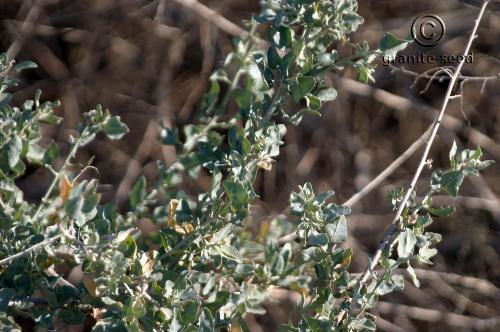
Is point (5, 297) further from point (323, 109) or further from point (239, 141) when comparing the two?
point (323, 109)

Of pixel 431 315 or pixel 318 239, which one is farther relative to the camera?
pixel 431 315

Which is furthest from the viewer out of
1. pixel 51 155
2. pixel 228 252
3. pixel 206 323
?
pixel 51 155

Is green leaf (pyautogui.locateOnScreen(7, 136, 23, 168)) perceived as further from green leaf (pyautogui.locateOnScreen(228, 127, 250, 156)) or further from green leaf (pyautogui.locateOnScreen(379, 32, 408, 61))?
green leaf (pyautogui.locateOnScreen(379, 32, 408, 61))

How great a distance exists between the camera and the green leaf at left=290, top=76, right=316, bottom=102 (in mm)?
907

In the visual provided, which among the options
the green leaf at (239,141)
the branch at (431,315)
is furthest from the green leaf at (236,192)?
the branch at (431,315)

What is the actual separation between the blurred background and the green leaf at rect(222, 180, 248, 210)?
4.96ft

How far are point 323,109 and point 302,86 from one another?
1.85m

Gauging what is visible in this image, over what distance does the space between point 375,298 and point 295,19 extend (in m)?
0.37

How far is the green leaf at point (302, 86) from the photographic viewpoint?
907mm

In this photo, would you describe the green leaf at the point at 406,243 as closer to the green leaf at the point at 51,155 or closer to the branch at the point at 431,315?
the green leaf at the point at 51,155

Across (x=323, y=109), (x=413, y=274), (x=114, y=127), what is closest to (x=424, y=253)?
(x=413, y=274)

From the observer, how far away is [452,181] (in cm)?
92

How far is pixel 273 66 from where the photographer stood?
98 cm

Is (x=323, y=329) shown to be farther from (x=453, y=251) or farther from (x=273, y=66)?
(x=453, y=251)
